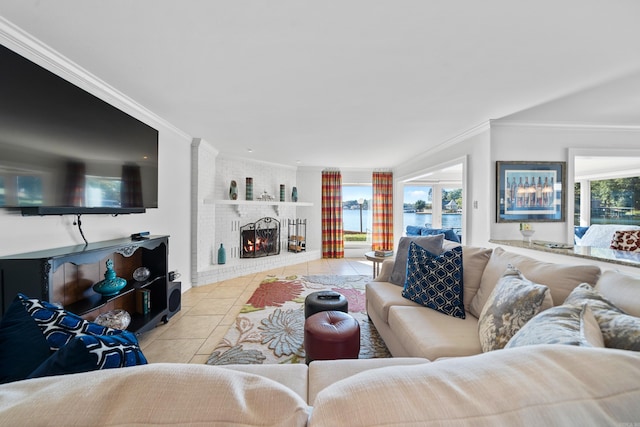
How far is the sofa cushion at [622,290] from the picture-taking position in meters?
1.06

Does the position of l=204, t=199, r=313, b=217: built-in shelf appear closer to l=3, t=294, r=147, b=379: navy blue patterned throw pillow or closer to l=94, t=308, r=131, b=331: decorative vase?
l=94, t=308, r=131, b=331: decorative vase

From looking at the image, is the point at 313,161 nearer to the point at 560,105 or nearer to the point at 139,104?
the point at 139,104

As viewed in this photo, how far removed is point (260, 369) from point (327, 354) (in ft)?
2.45

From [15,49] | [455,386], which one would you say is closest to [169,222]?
[15,49]

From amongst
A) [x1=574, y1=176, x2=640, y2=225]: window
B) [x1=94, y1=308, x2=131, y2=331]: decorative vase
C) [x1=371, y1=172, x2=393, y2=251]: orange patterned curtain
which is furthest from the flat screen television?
[x1=574, y1=176, x2=640, y2=225]: window

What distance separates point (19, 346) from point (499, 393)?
1.22m

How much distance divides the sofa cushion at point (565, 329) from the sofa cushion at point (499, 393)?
0.32 m

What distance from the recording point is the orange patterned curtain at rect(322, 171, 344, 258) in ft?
21.6

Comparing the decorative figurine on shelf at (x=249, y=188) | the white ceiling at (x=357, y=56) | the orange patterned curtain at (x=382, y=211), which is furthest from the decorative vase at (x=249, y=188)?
the orange patterned curtain at (x=382, y=211)

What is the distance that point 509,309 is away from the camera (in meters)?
1.34

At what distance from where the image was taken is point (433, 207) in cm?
705

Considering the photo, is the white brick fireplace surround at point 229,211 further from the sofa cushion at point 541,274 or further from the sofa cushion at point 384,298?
the sofa cushion at point 541,274

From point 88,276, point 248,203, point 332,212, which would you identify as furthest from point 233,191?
point 88,276

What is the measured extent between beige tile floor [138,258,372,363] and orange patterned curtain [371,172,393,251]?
2.99 m
